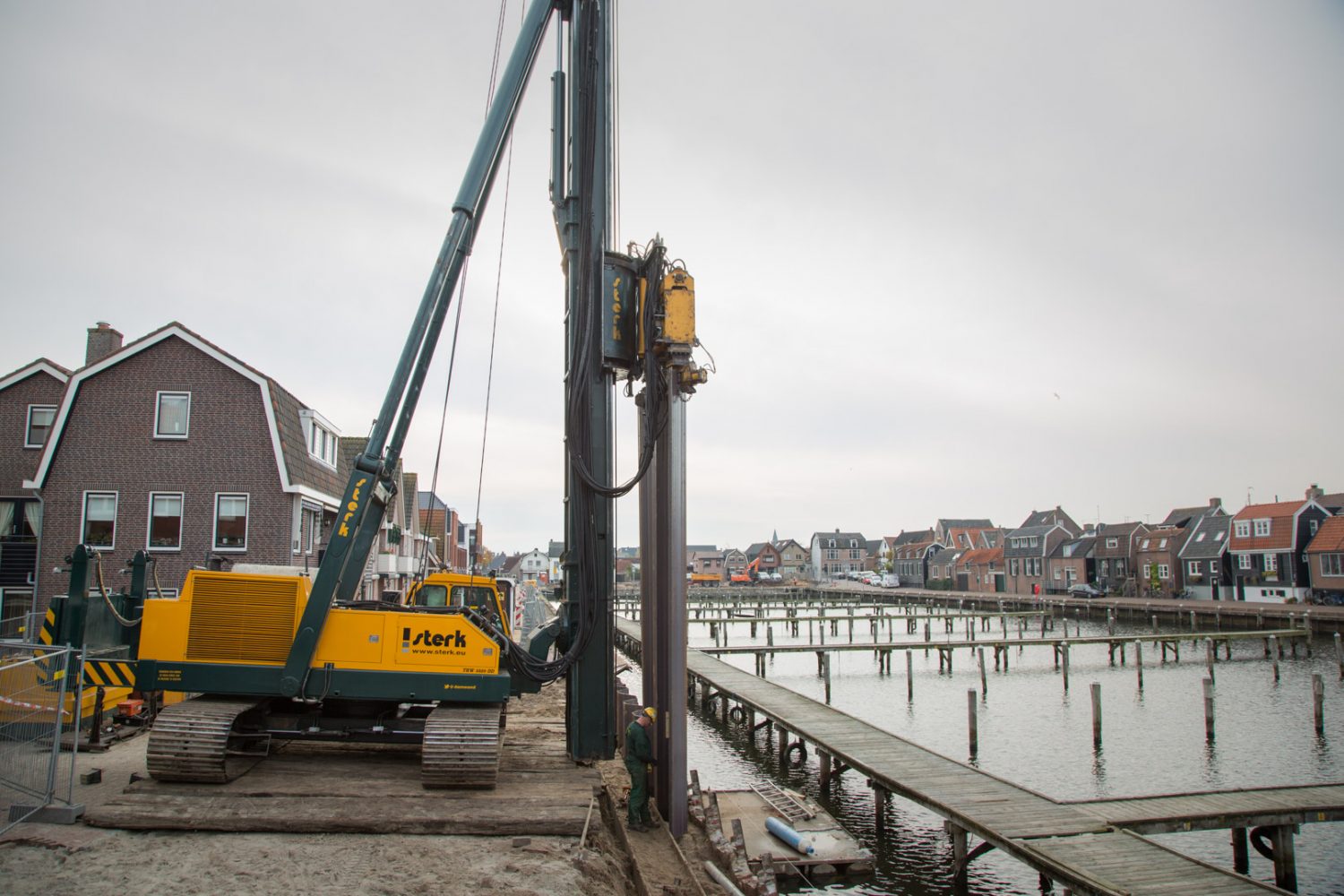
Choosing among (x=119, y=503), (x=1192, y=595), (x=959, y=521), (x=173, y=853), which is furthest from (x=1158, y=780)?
(x=959, y=521)

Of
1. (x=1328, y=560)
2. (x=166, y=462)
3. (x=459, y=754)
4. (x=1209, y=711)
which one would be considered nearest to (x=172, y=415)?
(x=166, y=462)

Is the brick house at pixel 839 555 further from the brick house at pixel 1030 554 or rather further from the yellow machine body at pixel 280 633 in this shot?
the yellow machine body at pixel 280 633

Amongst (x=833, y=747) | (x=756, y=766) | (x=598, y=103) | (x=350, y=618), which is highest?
(x=598, y=103)

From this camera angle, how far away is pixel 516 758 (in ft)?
44.3

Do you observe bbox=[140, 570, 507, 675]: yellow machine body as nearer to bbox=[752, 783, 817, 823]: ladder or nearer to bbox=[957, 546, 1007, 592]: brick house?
bbox=[752, 783, 817, 823]: ladder

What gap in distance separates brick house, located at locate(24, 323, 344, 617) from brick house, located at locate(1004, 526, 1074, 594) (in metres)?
82.4

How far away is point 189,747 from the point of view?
10.9 meters

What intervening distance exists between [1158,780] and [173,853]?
73.3 feet

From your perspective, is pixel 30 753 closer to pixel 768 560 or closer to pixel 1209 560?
pixel 1209 560

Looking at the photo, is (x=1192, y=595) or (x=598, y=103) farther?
(x=1192, y=595)

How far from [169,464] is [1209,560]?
7683 centimetres

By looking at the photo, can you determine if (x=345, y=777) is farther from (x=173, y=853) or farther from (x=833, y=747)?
(x=833, y=747)

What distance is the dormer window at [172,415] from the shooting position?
83.4 feet

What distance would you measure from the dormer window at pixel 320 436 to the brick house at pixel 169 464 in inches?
92.9
